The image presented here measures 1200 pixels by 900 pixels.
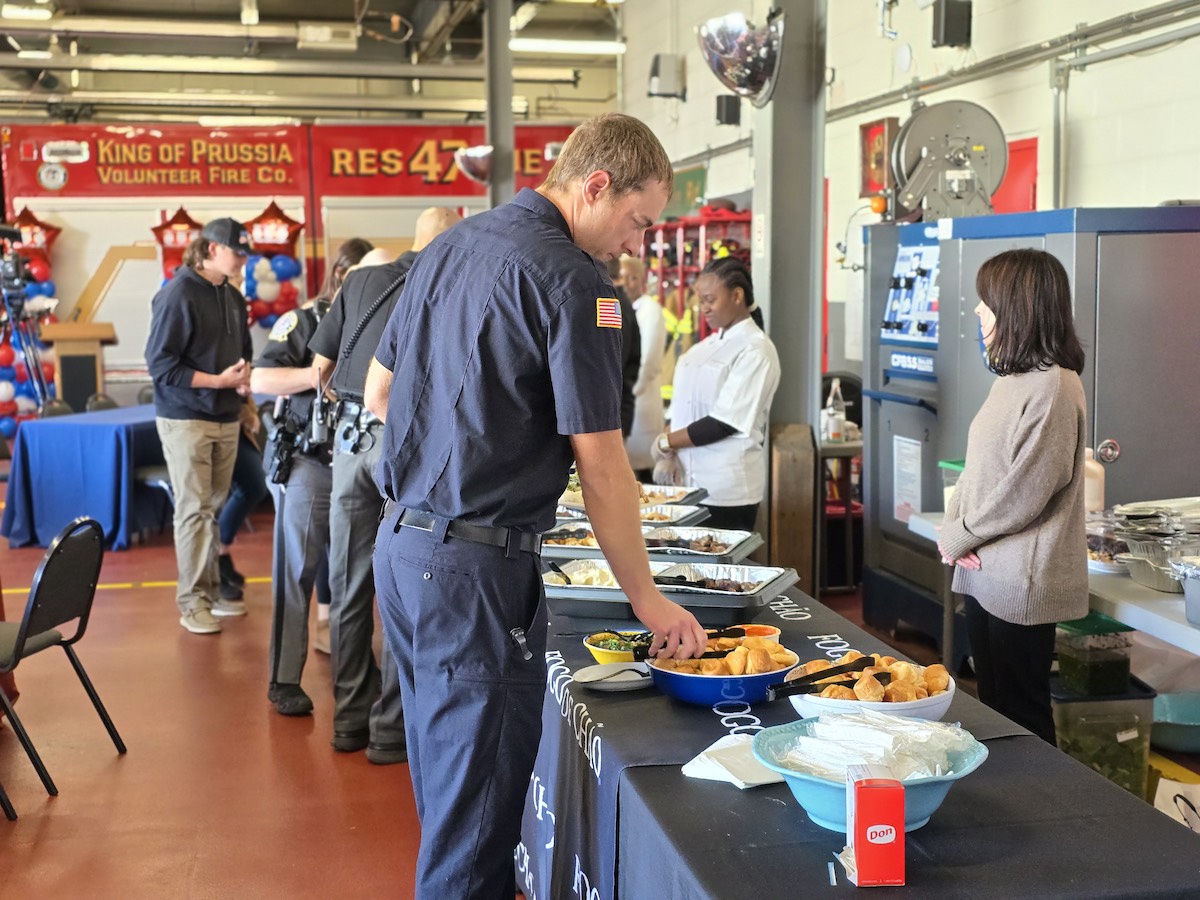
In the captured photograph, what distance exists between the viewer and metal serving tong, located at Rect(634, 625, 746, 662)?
2.23m

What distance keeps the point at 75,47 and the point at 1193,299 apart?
13.8 metres

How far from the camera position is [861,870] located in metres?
1.52

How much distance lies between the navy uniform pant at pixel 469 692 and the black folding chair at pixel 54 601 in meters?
1.89

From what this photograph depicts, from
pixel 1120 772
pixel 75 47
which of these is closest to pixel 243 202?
pixel 75 47

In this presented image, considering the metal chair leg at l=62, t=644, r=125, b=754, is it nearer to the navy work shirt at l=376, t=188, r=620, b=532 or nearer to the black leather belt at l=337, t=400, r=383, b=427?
the black leather belt at l=337, t=400, r=383, b=427

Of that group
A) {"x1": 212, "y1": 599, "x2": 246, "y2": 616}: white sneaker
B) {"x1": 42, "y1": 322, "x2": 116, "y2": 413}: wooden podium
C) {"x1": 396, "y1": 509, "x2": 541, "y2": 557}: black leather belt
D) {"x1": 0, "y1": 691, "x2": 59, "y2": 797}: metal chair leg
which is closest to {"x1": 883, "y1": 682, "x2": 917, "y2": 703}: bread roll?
{"x1": 396, "y1": 509, "x2": 541, "y2": 557}: black leather belt

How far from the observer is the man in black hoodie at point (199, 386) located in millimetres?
5344

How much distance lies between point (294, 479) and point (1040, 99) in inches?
199

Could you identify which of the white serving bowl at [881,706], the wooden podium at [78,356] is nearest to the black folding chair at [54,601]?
the white serving bowl at [881,706]

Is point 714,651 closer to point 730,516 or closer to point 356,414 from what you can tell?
point 356,414

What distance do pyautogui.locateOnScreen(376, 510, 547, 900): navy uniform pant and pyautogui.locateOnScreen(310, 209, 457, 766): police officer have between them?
1683 millimetres

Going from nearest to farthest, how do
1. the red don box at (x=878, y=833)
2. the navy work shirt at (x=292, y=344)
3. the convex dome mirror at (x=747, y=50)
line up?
the red don box at (x=878, y=833) < the navy work shirt at (x=292, y=344) < the convex dome mirror at (x=747, y=50)

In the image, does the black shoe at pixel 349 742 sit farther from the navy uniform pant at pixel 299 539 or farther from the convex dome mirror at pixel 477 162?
the convex dome mirror at pixel 477 162

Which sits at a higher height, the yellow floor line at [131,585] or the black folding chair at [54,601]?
the black folding chair at [54,601]
